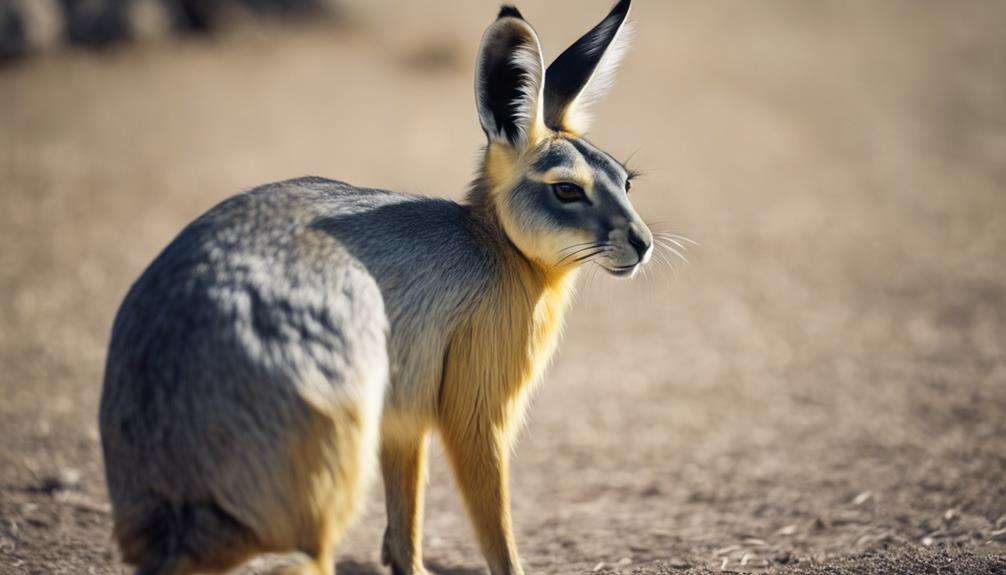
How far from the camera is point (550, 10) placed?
1975cm

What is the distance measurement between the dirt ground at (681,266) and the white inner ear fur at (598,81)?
8.43ft

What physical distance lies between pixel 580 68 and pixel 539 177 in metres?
0.93

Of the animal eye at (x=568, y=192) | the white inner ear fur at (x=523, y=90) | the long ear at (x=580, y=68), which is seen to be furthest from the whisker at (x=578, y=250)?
the long ear at (x=580, y=68)

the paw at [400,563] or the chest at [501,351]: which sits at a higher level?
the chest at [501,351]

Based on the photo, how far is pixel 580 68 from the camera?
19.2 feet

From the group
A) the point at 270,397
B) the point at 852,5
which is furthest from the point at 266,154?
the point at 852,5

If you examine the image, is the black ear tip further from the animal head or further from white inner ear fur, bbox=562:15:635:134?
white inner ear fur, bbox=562:15:635:134

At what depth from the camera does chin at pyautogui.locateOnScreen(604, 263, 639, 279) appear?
17.3 feet

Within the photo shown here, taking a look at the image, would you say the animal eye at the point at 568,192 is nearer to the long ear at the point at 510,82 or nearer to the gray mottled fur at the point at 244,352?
the long ear at the point at 510,82

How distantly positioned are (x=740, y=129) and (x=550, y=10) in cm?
528

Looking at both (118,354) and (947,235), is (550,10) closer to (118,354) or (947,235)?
(947,235)

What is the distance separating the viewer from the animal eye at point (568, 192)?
5.31 meters

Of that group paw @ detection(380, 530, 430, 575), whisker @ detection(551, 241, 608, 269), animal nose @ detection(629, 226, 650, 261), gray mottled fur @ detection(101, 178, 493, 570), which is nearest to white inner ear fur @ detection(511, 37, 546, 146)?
whisker @ detection(551, 241, 608, 269)

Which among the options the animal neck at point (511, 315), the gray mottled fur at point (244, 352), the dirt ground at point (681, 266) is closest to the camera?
the gray mottled fur at point (244, 352)
